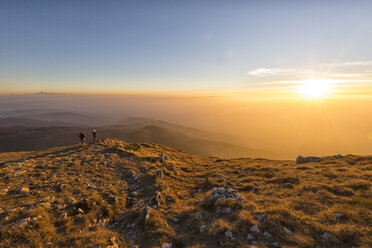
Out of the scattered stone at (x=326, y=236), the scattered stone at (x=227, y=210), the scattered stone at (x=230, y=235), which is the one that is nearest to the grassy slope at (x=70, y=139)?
the scattered stone at (x=227, y=210)

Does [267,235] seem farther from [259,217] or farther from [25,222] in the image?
[25,222]

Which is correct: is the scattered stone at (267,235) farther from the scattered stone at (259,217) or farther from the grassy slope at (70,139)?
the grassy slope at (70,139)

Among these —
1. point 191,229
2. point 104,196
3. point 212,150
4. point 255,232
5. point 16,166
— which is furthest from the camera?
point 212,150

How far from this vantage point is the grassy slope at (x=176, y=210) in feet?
18.4

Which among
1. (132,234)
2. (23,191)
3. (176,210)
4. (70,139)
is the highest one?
(23,191)

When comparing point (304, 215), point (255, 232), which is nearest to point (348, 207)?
point (304, 215)

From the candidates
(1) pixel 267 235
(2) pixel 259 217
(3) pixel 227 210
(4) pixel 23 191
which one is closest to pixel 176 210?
(3) pixel 227 210

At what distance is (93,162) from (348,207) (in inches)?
786

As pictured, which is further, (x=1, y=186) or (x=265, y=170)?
(x=265, y=170)

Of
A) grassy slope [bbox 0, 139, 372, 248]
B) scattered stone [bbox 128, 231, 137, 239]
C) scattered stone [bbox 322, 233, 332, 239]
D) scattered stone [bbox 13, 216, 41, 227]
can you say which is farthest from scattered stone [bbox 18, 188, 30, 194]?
scattered stone [bbox 322, 233, 332, 239]

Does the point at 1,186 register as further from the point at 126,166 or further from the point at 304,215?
the point at 304,215

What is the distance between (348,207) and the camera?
22.7 ft

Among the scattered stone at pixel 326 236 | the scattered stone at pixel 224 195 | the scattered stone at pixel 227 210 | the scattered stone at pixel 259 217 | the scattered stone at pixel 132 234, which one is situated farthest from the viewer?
the scattered stone at pixel 224 195

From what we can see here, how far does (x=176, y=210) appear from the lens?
814cm
